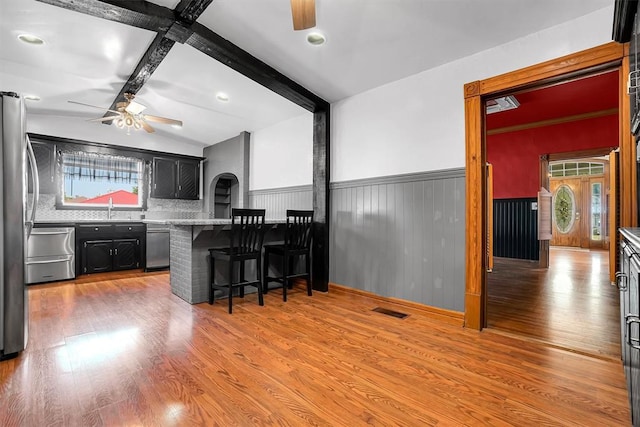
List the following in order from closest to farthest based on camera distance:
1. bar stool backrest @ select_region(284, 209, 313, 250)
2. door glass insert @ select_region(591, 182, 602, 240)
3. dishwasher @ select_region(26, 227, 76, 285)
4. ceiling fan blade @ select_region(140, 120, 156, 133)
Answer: bar stool backrest @ select_region(284, 209, 313, 250)
dishwasher @ select_region(26, 227, 76, 285)
ceiling fan blade @ select_region(140, 120, 156, 133)
door glass insert @ select_region(591, 182, 602, 240)

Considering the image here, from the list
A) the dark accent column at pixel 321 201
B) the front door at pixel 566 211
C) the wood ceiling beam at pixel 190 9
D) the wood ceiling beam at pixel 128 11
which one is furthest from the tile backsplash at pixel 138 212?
the front door at pixel 566 211

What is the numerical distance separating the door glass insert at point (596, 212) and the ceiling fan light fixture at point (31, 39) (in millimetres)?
12405

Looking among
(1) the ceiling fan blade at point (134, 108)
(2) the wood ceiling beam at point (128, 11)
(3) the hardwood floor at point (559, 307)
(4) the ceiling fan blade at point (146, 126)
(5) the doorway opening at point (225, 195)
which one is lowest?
(3) the hardwood floor at point (559, 307)

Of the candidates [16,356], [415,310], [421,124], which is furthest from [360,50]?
[16,356]

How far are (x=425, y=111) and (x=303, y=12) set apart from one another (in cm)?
172

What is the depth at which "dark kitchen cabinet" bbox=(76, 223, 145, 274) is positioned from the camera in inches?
189

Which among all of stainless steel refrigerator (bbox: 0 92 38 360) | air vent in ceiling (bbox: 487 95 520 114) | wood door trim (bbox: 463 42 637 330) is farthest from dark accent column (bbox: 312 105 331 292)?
stainless steel refrigerator (bbox: 0 92 38 360)

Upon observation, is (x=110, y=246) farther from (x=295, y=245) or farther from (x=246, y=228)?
(x=295, y=245)

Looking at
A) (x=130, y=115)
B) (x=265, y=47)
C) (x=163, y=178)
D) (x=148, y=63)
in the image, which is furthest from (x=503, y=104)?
(x=163, y=178)

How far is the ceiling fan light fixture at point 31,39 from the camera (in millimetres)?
2949

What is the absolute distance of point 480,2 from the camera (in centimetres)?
224

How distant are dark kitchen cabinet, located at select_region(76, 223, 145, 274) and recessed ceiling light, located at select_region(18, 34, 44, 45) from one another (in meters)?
2.74

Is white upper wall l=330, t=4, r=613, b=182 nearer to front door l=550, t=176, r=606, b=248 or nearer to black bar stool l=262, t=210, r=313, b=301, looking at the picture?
black bar stool l=262, t=210, r=313, b=301

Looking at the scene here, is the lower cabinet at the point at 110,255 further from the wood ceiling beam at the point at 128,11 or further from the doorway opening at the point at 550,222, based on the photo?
the doorway opening at the point at 550,222
